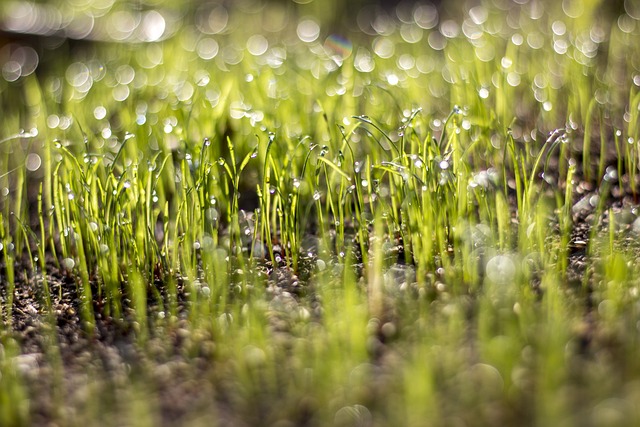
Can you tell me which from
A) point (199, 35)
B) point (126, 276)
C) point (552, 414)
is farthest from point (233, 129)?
point (199, 35)

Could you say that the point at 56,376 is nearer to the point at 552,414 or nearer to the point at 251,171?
the point at 552,414

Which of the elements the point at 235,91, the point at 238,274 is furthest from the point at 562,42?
the point at 238,274

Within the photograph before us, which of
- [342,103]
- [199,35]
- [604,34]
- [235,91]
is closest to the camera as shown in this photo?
[342,103]

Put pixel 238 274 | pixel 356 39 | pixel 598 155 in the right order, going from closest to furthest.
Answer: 1. pixel 238 274
2. pixel 598 155
3. pixel 356 39

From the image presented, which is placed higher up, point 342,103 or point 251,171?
point 342,103

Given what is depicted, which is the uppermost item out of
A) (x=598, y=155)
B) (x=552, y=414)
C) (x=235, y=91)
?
(x=235, y=91)

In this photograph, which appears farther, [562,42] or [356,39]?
[356,39]

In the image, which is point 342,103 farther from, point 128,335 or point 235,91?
point 128,335
